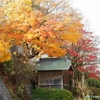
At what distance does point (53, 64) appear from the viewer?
70.6 ft

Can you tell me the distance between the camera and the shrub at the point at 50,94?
19.5m

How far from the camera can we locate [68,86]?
24609 mm

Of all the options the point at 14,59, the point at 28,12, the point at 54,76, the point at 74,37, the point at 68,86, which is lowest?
the point at 68,86

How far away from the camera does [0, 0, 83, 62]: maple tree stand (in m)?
16.5

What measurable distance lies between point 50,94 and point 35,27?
5.47 meters

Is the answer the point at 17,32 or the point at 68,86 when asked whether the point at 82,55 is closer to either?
the point at 68,86

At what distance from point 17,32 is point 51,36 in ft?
7.79

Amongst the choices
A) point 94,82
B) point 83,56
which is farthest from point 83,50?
point 94,82

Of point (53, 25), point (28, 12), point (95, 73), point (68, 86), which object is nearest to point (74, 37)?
point (53, 25)

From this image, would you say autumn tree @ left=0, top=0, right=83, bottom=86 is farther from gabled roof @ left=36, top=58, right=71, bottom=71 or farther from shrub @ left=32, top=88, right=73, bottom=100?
shrub @ left=32, top=88, right=73, bottom=100

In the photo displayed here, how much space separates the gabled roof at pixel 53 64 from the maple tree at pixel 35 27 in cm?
123

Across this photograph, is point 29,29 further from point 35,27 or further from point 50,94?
point 50,94

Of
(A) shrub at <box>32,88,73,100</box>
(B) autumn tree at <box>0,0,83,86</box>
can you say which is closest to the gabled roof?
(B) autumn tree at <box>0,0,83,86</box>

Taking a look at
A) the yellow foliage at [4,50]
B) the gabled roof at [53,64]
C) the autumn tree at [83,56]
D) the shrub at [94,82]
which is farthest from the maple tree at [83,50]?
the yellow foliage at [4,50]
